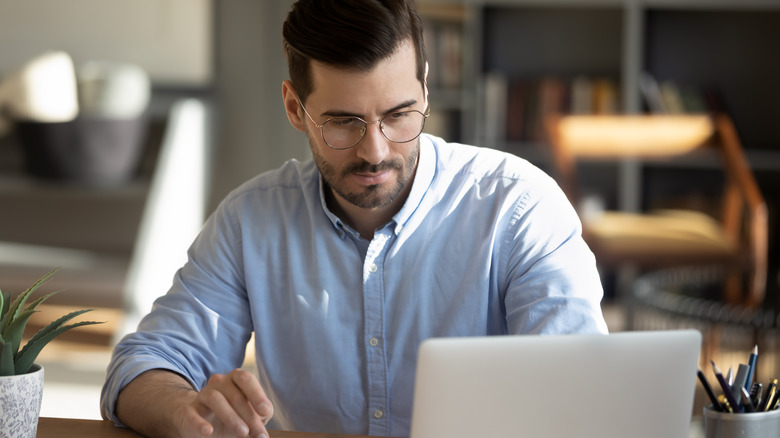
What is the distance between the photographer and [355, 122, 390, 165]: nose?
4.36 feet

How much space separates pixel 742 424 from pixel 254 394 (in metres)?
0.54

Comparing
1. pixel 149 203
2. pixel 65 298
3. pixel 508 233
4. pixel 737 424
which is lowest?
pixel 65 298

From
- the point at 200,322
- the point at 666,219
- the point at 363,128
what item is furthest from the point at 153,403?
the point at 666,219

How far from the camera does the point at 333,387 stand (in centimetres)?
142

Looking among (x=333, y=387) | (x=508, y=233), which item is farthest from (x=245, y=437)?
(x=508, y=233)

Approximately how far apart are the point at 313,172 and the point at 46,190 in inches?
91.5

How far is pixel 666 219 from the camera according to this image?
3.62 m

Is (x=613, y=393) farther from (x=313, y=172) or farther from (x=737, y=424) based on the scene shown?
(x=313, y=172)

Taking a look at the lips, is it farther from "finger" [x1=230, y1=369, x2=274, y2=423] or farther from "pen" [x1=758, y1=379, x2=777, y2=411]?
"pen" [x1=758, y1=379, x2=777, y2=411]

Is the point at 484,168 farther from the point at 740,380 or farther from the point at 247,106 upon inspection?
the point at 247,106

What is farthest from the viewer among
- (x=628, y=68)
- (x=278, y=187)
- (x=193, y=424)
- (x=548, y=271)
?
(x=628, y=68)

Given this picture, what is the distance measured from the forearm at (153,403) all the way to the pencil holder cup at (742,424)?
2.03ft

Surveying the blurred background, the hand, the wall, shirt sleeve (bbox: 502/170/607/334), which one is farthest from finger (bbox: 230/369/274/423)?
the wall

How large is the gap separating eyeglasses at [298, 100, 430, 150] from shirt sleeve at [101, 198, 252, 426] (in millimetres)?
253
